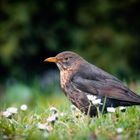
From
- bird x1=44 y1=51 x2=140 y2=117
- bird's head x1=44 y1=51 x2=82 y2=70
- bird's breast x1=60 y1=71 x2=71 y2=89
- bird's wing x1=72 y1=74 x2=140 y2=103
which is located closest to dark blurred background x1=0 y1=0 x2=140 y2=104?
bird's head x1=44 y1=51 x2=82 y2=70

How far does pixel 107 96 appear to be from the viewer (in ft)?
23.4

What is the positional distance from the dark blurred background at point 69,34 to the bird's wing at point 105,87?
5.04 meters

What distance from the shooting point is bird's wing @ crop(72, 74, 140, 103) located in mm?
7049

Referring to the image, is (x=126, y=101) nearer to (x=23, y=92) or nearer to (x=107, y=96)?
(x=107, y=96)

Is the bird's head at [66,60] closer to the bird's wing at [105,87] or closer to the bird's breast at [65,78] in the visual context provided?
the bird's breast at [65,78]

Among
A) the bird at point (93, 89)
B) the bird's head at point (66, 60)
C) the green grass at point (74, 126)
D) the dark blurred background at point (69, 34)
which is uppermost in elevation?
the dark blurred background at point (69, 34)

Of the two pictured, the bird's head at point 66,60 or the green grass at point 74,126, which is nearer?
the green grass at point 74,126

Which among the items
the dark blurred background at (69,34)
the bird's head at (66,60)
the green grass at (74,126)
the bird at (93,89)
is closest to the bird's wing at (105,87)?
the bird at (93,89)

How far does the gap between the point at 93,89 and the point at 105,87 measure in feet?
0.43

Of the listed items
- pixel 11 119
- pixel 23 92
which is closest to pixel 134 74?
pixel 23 92

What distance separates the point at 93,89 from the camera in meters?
7.25

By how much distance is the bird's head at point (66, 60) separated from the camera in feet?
25.5

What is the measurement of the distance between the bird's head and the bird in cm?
6

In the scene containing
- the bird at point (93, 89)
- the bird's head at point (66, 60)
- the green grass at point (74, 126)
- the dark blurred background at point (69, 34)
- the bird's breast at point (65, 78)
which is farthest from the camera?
the dark blurred background at point (69, 34)
